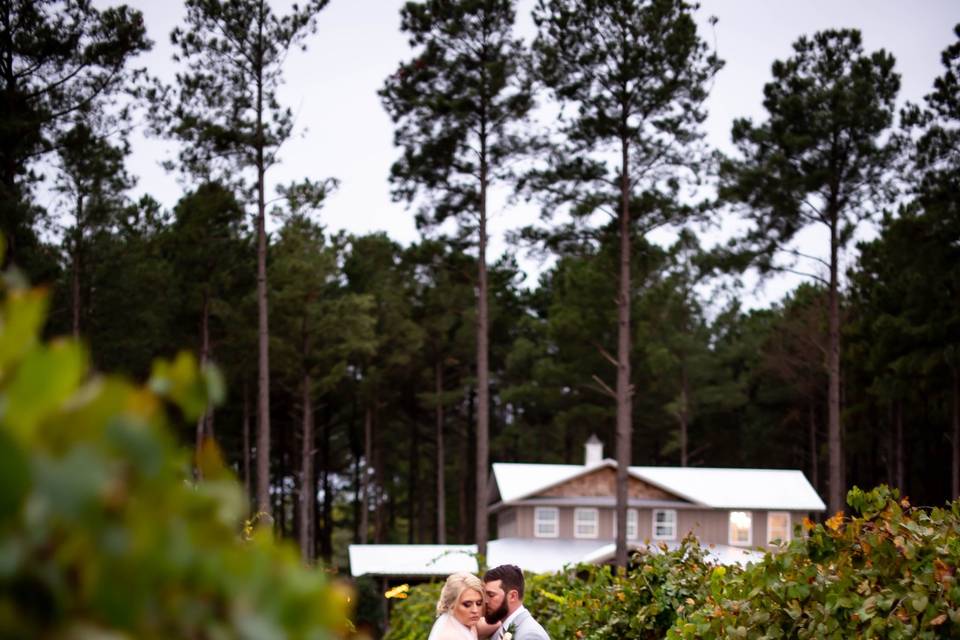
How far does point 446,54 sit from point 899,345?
852 inches

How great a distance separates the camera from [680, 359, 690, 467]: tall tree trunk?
5409cm

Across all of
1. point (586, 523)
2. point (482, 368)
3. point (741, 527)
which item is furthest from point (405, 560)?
point (482, 368)

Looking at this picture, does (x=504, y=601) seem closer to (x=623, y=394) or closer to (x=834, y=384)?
(x=623, y=394)

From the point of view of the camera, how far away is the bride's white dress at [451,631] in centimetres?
689

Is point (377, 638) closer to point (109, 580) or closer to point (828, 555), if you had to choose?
point (828, 555)

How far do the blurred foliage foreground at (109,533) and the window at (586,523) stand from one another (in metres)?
39.9

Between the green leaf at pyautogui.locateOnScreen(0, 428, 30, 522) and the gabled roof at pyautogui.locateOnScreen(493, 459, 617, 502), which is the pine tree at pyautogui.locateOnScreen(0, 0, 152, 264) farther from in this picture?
the green leaf at pyautogui.locateOnScreen(0, 428, 30, 522)

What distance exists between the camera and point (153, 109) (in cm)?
2803

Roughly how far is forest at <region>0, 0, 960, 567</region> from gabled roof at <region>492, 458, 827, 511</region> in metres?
4.45

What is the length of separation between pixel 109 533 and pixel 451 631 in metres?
6.17

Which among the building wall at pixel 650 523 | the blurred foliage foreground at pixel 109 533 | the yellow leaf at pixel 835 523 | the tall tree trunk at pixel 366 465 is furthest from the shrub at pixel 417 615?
the tall tree trunk at pixel 366 465

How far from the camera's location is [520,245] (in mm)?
29156

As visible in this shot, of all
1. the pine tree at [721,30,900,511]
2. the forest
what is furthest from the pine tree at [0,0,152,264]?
the pine tree at [721,30,900,511]

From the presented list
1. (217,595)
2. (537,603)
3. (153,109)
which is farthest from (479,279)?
(217,595)
